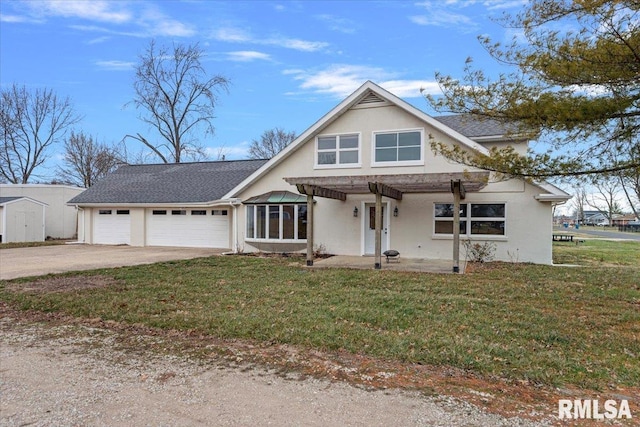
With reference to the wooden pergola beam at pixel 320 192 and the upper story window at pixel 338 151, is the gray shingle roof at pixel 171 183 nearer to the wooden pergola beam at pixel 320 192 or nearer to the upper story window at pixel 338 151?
the upper story window at pixel 338 151

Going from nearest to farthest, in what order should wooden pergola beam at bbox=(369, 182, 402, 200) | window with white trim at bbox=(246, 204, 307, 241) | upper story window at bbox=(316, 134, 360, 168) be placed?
wooden pergola beam at bbox=(369, 182, 402, 200) < upper story window at bbox=(316, 134, 360, 168) < window with white trim at bbox=(246, 204, 307, 241)

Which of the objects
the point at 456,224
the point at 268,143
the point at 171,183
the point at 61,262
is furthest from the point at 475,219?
the point at 268,143

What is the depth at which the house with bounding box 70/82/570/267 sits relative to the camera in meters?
13.0

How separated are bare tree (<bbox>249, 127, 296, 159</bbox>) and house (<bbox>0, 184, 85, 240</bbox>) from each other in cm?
2154

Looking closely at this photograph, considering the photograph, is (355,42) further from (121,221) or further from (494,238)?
(121,221)

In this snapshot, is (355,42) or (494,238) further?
(355,42)

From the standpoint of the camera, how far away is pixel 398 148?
14.5 meters

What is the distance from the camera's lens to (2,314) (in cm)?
667

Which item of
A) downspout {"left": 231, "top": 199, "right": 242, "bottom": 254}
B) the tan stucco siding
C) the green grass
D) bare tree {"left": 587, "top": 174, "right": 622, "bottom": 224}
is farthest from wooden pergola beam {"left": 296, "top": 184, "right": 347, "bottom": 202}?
bare tree {"left": 587, "top": 174, "right": 622, "bottom": 224}

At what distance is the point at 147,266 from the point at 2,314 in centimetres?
552

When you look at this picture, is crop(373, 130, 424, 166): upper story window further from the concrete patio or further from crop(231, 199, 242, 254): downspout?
crop(231, 199, 242, 254): downspout

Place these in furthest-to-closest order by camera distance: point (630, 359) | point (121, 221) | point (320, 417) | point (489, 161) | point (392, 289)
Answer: point (121, 221) < point (392, 289) < point (489, 161) < point (630, 359) < point (320, 417)

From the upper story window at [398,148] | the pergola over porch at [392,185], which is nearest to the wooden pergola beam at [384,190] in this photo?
the pergola over porch at [392,185]

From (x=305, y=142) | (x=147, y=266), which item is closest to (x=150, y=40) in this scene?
(x=305, y=142)
